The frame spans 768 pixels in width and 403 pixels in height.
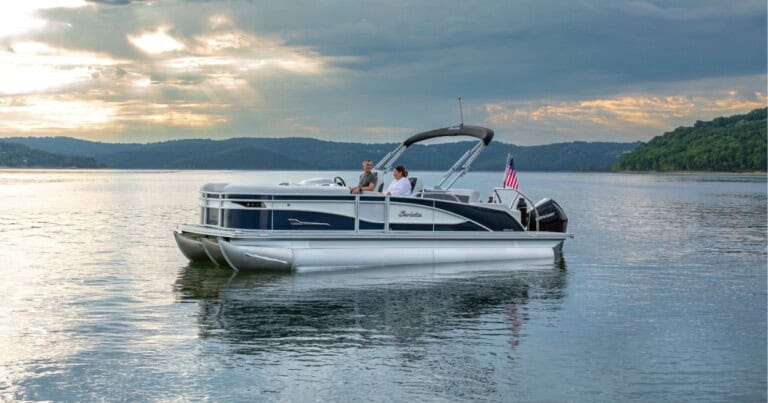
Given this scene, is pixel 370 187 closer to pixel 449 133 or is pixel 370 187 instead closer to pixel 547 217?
pixel 449 133

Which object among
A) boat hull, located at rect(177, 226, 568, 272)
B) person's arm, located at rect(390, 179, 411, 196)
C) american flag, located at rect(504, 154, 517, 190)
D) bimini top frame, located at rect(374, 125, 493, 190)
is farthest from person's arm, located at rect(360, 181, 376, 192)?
american flag, located at rect(504, 154, 517, 190)

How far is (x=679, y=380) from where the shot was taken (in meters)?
10.2

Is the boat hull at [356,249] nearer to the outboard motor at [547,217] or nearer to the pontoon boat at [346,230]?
the pontoon boat at [346,230]

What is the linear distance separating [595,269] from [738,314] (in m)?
6.81

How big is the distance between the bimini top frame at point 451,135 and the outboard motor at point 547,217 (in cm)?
206

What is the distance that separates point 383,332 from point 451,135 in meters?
11.3

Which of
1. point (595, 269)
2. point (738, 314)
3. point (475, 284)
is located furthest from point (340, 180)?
point (738, 314)

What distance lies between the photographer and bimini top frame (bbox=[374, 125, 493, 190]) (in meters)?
22.5

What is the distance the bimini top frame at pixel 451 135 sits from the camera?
22453 millimetres

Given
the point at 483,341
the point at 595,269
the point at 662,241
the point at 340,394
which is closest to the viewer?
the point at 340,394

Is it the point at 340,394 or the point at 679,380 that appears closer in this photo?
the point at 340,394

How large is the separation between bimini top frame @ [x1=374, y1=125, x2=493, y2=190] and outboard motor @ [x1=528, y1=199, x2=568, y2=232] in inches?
81.0

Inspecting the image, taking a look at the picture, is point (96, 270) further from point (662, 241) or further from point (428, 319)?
point (662, 241)

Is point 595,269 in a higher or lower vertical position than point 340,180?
lower
